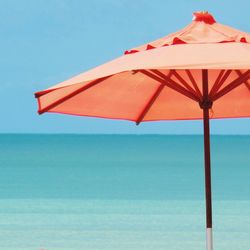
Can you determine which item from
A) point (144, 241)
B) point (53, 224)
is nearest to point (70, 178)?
point (53, 224)

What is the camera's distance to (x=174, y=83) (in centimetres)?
618

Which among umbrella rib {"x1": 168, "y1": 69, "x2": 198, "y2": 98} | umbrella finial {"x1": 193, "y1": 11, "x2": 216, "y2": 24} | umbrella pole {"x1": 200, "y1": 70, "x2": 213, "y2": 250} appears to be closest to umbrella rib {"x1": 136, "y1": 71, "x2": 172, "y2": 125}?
umbrella rib {"x1": 168, "y1": 69, "x2": 198, "y2": 98}

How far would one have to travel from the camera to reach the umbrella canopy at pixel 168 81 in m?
5.21

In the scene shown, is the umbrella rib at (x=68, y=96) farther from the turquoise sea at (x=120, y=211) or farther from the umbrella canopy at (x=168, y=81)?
the turquoise sea at (x=120, y=211)

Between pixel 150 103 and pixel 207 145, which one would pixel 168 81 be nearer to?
pixel 207 145

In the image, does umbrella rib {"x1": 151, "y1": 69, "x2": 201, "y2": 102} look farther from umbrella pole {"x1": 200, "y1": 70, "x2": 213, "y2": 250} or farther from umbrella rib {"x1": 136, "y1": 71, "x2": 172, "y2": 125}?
umbrella rib {"x1": 136, "y1": 71, "x2": 172, "y2": 125}

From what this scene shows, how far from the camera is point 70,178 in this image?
29828mm

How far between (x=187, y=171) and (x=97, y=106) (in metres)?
26.7

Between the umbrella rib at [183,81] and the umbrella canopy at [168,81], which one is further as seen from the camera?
the umbrella rib at [183,81]

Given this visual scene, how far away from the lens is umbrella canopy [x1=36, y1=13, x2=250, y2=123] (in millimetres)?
5211

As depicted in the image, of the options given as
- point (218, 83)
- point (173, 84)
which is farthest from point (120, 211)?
point (173, 84)

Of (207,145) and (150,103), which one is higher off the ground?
(150,103)

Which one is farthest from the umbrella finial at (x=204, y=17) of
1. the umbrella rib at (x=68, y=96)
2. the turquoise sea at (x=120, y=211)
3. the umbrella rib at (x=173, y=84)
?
the turquoise sea at (x=120, y=211)

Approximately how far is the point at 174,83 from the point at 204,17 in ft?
1.49
